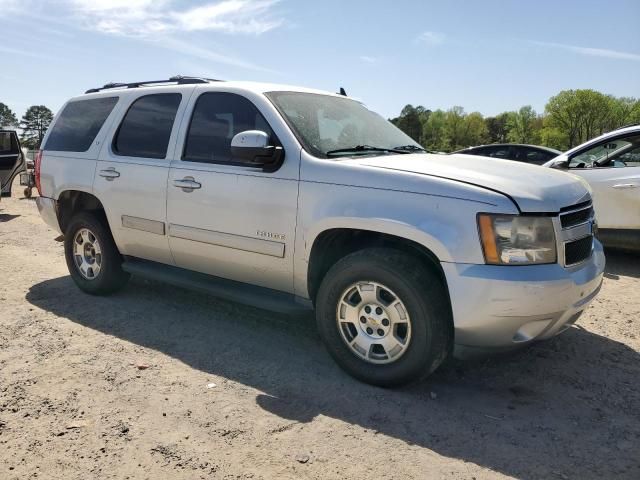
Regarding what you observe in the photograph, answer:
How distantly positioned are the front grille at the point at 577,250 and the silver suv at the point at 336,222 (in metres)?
0.02

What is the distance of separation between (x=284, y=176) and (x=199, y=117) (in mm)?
1137

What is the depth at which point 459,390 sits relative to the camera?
348cm

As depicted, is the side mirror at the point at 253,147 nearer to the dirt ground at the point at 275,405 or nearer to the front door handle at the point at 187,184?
the front door handle at the point at 187,184

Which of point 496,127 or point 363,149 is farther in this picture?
point 496,127

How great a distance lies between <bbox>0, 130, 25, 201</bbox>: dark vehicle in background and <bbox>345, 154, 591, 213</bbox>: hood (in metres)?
11.5

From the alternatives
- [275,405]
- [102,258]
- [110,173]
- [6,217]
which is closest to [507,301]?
[275,405]

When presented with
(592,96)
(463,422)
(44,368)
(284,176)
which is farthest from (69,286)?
(592,96)

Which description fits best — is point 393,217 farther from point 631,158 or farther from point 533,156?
point 533,156

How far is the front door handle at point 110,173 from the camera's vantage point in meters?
4.85

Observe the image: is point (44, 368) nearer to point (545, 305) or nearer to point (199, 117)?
point (199, 117)

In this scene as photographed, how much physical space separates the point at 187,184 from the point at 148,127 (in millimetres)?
901

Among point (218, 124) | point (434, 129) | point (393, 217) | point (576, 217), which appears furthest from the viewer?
point (434, 129)

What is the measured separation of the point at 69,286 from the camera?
5762 millimetres

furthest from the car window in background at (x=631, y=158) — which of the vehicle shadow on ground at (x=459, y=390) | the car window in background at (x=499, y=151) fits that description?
the car window in background at (x=499, y=151)
